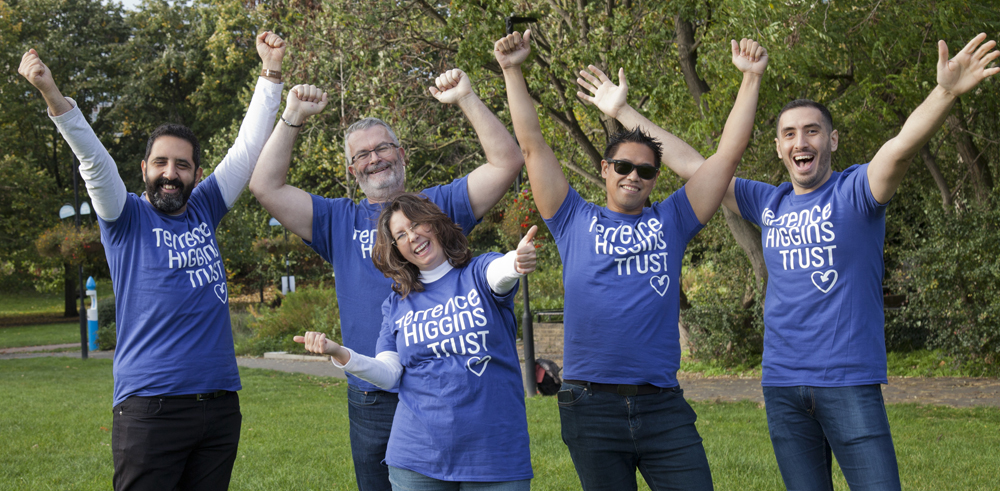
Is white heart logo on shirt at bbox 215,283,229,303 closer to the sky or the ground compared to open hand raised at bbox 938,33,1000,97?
closer to the ground

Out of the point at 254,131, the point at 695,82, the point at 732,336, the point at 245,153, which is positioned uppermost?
the point at 695,82

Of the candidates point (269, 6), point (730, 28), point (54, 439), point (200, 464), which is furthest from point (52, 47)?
point (200, 464)

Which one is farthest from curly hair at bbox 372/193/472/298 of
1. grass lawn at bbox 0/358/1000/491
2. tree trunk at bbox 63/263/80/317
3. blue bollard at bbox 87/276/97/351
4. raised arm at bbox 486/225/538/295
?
tree trunk at bbox 63/263/80/317

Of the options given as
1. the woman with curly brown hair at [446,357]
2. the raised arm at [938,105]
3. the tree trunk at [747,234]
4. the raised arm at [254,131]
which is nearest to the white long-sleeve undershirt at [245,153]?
the raised arm at [254,131]

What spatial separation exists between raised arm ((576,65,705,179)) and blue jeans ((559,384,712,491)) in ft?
3.50

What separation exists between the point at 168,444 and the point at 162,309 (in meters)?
0.54

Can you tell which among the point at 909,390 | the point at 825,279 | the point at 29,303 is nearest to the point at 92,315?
the point at 909,390

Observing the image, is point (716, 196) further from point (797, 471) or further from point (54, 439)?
point (54, 439)

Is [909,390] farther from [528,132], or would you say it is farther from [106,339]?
[106,339]

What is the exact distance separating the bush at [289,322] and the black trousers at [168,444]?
14033mm

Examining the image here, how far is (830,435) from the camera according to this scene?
10.3 ft

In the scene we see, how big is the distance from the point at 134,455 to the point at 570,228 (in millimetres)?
1985

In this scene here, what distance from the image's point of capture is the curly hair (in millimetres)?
2844

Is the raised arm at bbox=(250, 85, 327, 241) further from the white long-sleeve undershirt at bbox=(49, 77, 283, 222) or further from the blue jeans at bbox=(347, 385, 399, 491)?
the blue jeans at bbox=(347, 385, 399, 491)
